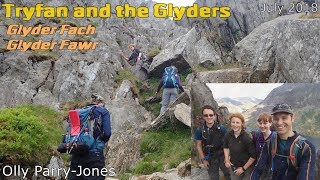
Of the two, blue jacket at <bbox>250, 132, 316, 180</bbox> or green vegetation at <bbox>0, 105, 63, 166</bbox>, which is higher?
green vegetation at <bbox>0, 105, 63, 166</bbox>

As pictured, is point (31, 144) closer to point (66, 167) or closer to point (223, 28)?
point (66, 167)

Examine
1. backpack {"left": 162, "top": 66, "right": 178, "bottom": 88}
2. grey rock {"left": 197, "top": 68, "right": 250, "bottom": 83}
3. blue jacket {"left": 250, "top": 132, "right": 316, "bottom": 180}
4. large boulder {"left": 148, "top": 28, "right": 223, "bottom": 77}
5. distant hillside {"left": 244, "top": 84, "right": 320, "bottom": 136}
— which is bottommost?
blue jacket {"left": 250, "top": 132, "right": 316, "bottom": 180}

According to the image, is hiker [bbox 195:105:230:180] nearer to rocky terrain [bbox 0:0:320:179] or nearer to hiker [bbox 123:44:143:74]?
rocky terrain [bbox 0:0:320:179]

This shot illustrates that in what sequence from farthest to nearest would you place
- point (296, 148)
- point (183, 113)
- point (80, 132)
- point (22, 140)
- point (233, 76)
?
point (233, 76) → point (183, 113) → point (22, 140) → point (80, 132) → point (296, 148)

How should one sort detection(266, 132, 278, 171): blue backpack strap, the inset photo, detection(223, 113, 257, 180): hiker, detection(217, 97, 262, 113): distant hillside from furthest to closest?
detection(217, 97, 262, 113): distant hillside < detection(223, 113, 257, 180): hiker < detection(266, 132, 278, 171): blue backpack strap < the inset photo

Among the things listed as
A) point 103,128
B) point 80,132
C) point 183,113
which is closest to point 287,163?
point 103,128

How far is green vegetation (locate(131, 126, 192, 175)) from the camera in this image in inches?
421

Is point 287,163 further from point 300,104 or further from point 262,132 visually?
point 300,104

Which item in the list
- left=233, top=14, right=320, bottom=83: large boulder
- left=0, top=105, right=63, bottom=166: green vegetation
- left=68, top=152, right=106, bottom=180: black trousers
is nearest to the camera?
left=68, top=152, right=106, bottom=180: black trousers

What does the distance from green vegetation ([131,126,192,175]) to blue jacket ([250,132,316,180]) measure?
424 cm

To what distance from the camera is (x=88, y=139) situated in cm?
764

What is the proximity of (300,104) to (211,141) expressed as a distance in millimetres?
1837

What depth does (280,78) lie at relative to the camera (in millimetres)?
10758

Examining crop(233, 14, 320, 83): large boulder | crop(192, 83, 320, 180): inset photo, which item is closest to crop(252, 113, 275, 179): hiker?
crop(192, 83, 320, 180): inset photo
